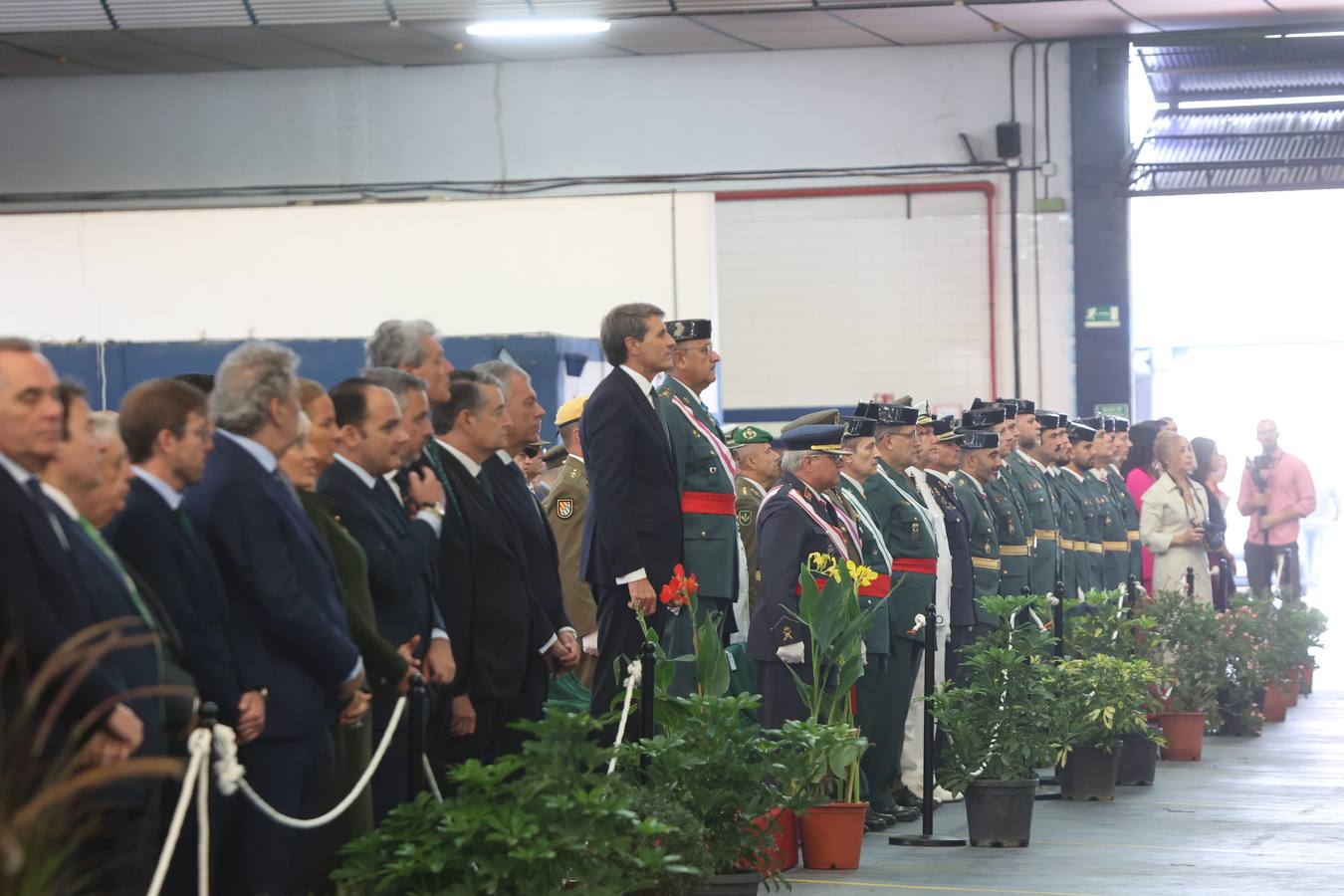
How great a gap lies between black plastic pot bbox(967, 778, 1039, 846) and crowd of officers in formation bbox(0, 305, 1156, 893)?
1.97 ft

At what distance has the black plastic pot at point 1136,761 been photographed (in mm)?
8484

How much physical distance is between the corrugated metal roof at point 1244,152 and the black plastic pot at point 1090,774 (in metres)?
7.20

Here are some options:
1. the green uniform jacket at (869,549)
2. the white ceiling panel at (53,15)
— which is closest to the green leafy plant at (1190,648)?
the green uniform jacket at (869,549)

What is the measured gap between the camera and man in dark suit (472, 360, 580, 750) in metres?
5.17

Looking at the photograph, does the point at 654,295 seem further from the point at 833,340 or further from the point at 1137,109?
the point at 1137,109

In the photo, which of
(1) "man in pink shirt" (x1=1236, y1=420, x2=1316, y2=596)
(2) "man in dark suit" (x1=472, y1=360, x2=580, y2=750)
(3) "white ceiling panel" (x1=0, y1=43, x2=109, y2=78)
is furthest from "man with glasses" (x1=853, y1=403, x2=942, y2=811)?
(3) "white ceiling panel" (x1=0, y1=43, x2=109, y2=78)

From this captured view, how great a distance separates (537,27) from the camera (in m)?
13.2

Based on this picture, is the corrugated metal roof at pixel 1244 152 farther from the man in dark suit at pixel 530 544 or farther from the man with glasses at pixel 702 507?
the man in dark suit at pixel 530 544

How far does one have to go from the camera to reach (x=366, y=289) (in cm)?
920

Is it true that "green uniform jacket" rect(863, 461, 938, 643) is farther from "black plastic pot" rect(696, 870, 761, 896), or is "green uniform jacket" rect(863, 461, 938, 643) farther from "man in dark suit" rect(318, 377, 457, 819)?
"man in dark suit" rect(318, 377, 457, 819)

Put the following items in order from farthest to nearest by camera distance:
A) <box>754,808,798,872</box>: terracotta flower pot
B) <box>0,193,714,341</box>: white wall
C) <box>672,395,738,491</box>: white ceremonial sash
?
<box>0,193,714,341</box>: white wall → <box>672,395,738,491</box>: white ceremonial sash → <box>754,808,798,872</box>: terracotta flower pot

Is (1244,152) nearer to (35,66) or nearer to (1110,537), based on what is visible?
(1110,537)

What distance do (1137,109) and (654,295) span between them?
695 cm

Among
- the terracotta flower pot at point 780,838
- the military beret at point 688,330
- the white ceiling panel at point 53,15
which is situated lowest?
the terracotta flower pot at point 780,838
